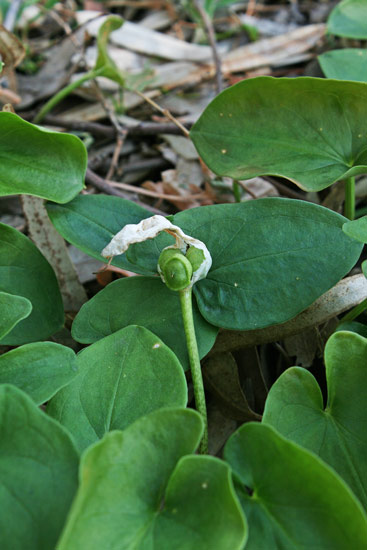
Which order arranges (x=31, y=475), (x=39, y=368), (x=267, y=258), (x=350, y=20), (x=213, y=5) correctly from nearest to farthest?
(x=31, y=475), (x=39, y=368), (x=267, y=258), (x=350, y=20), (x=213, y=5)

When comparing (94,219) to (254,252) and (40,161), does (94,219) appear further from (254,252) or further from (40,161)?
(254,252)

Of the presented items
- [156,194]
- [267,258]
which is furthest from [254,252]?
[156,194]

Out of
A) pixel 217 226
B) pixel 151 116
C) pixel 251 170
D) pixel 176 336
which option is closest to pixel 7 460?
pixel 176 336

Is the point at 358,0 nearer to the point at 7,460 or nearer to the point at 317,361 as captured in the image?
the point at 317,361

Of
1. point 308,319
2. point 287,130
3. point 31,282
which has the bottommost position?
point 308,319

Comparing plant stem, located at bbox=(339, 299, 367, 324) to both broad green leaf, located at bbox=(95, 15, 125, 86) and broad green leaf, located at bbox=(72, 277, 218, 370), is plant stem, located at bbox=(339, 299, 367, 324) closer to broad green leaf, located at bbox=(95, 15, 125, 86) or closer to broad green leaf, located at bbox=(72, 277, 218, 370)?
broad green leaf, located at bbox=(72, 277, 218, 370)

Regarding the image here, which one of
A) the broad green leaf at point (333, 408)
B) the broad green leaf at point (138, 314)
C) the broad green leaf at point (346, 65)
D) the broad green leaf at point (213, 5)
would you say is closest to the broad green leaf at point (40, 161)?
the broad green leaf at point (138, 314)
